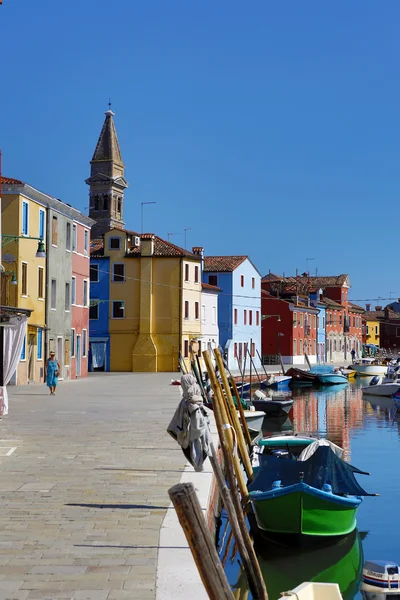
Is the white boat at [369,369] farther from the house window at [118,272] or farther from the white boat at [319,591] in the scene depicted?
the white boat at [319,591]

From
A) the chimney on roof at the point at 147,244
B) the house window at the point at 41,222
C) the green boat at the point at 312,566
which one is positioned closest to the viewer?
the green boat at the point at 312,566

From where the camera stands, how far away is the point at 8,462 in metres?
13.4

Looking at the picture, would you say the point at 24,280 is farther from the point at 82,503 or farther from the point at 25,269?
the point at 82,503

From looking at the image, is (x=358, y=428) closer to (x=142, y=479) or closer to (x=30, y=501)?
(x=142, y=479)

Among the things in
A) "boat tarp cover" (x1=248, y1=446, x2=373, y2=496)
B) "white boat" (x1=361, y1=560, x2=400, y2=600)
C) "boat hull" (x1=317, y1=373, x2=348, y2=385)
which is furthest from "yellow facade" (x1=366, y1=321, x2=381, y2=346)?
"white boat" (x1=361, y1=560, x2=400, y2=600)

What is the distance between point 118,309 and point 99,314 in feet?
4.67

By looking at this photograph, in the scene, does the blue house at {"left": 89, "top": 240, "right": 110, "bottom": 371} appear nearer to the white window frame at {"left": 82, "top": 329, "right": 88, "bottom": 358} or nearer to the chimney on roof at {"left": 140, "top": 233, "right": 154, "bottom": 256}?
the chimney on roof at {"left": 140, "top": 233, "right": 154, "bottom": 256}

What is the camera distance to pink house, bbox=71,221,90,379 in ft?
147

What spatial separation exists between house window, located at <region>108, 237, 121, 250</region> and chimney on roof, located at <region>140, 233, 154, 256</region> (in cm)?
157

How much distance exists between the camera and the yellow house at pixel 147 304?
55344 mm

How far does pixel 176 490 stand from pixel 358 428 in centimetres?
2765

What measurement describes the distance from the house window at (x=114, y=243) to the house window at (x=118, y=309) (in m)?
3.54

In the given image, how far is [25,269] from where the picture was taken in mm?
37125

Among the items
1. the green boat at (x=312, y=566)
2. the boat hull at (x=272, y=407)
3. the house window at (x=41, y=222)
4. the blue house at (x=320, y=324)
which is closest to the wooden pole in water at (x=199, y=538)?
the green boat at (x=312, y=566)
